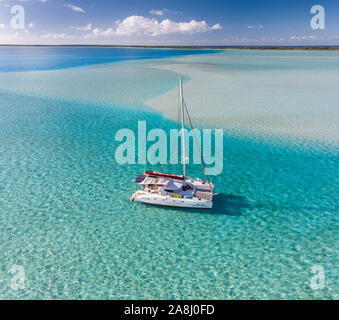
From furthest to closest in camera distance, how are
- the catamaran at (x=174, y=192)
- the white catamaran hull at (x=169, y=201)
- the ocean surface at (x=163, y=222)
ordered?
the catamaran at (x=174, y=192) → the white catamaran hull at (x=169, y=201) → the ocean surface at (x=163, y=222)

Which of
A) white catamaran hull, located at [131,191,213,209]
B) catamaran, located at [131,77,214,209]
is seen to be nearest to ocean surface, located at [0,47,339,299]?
white catamaran hull, located at [131,191,213,209]

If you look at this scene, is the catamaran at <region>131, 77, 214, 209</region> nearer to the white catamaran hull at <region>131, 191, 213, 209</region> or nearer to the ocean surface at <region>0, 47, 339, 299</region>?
the white catamaran hull at <region>131, 191, 213, 209</region>

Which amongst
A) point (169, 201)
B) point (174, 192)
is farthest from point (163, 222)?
point (174, 192)

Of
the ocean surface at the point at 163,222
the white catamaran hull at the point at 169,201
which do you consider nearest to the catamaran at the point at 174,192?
the white catamaran hull at the point at 169,201

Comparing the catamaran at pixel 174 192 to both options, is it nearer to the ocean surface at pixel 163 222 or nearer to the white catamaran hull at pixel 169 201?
the white catamaran hull at pixel 169 201

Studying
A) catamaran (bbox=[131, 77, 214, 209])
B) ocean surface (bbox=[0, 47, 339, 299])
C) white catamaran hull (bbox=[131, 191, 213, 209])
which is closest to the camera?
ocean surface (bbox=[0, 47, 339, 299])
